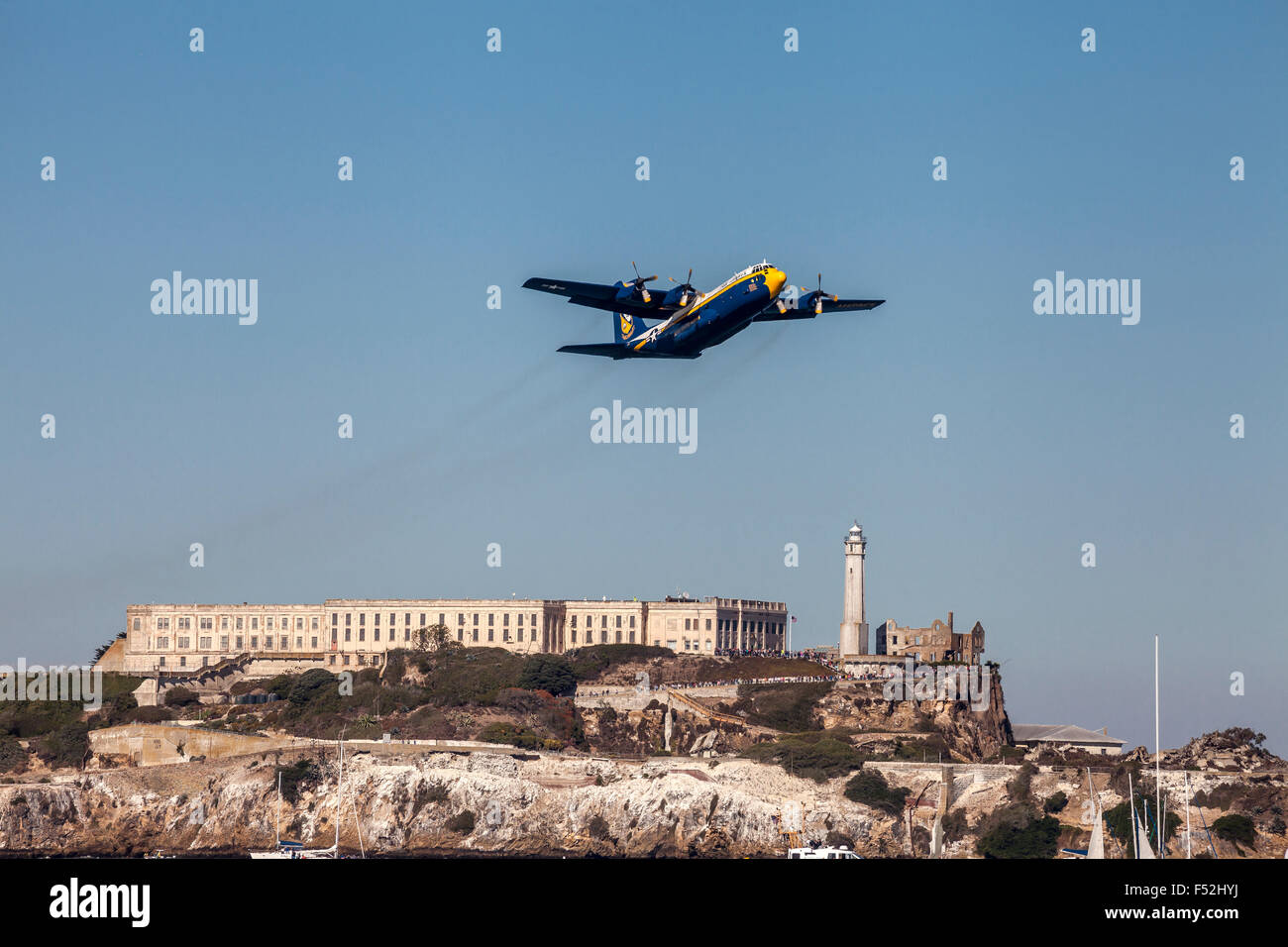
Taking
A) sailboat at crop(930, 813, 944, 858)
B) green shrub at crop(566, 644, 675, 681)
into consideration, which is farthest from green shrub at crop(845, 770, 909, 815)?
green shrub at crop(566, 644, 675, 681)

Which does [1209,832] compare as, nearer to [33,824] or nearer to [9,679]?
[33,824]

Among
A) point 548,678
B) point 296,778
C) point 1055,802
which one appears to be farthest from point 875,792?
→ point 296,778

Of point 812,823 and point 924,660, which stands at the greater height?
point 924,660

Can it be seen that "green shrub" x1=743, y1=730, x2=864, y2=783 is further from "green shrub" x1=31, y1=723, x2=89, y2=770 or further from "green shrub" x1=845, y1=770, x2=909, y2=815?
"green shrub" x1=31, y1=723, x2=89, y2=770

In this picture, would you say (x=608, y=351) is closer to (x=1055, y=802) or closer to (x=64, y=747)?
(x=1055, y=802)

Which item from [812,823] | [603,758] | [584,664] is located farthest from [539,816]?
[584,664]

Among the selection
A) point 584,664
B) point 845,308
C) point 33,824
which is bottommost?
point 33,824

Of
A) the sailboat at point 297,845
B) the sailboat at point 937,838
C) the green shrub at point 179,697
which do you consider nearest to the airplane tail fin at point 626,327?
the sailboat at point 297,845
